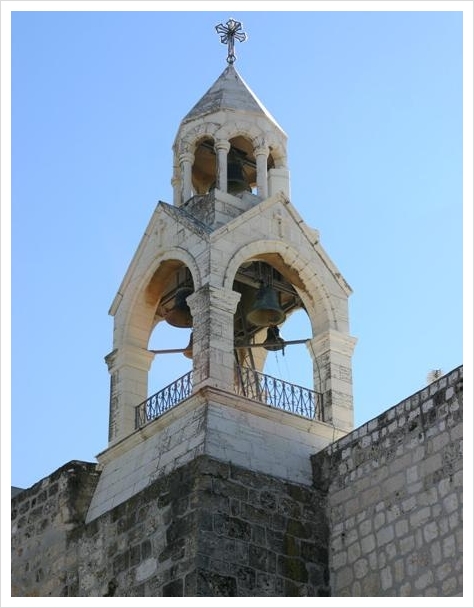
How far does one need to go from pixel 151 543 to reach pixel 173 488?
0.60 m

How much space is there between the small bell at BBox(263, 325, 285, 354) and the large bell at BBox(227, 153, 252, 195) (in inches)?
73.3

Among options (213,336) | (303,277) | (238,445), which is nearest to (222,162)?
(303,277)

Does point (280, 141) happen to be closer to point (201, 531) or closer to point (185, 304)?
point (185, 304)

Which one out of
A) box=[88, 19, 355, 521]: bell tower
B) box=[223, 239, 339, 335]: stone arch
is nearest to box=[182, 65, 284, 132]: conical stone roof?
box=[88, 19, 355, 521]: bell tower

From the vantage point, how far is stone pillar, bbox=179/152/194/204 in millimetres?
17703

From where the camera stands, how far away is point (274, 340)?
17406 mm

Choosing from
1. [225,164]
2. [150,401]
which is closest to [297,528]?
[150,401]

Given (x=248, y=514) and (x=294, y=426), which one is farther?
(x=294, y=426)

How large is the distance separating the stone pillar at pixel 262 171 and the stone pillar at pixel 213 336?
6.16 ft

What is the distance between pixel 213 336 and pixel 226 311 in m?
0.43

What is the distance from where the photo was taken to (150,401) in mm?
16203

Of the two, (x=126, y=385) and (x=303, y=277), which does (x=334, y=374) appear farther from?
(x=126, y=385)

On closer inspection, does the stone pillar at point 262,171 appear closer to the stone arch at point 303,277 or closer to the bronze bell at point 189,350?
the stone arch at point 303,277

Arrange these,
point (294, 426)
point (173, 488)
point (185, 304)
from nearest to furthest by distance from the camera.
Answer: point (173, 488)
point (294, 426)
point (185, 304)
